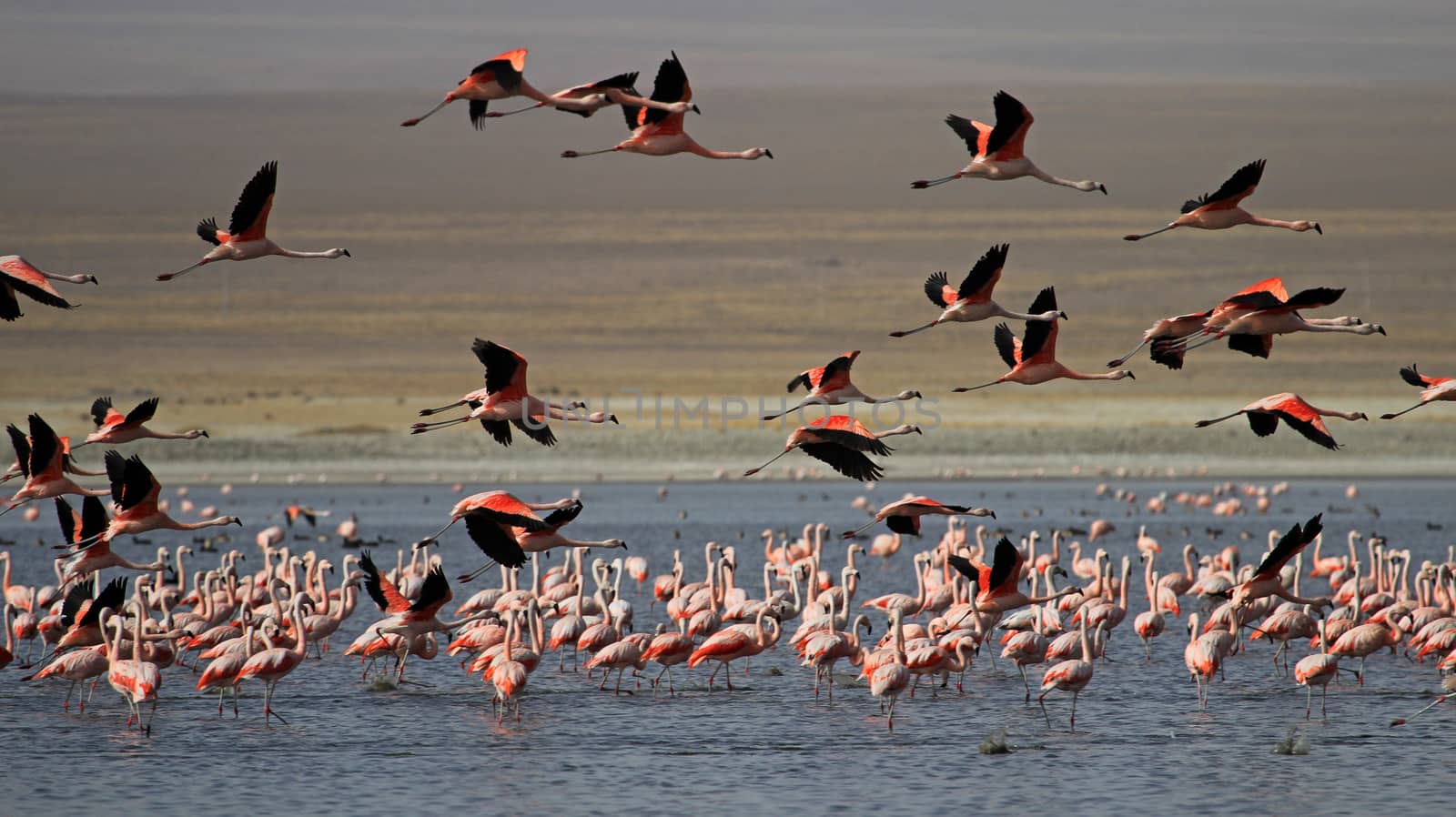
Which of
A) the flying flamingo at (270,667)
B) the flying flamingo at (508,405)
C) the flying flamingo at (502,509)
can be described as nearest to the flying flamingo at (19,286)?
the flying flamingo at (508,405)

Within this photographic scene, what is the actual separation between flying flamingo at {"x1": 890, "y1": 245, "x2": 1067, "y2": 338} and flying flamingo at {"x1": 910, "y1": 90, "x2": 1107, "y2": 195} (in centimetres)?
56

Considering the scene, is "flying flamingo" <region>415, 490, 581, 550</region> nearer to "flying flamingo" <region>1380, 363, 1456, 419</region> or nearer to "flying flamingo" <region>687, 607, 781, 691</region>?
"flying flamingo" <region>687, 607, 781, 691</region>

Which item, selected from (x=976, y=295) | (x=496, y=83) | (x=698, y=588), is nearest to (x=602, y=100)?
(x=496, y=83)

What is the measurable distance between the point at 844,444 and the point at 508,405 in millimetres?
2268

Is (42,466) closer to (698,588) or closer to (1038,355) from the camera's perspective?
(1038,355)

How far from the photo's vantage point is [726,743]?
44.2 feet

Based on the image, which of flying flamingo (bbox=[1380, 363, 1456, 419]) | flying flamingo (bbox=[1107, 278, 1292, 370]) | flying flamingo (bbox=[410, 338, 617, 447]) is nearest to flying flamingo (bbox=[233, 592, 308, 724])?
flying flamingo (bbox=[410, 338, 617, 447])

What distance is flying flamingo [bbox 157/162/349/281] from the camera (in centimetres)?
1180

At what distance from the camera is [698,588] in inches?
721

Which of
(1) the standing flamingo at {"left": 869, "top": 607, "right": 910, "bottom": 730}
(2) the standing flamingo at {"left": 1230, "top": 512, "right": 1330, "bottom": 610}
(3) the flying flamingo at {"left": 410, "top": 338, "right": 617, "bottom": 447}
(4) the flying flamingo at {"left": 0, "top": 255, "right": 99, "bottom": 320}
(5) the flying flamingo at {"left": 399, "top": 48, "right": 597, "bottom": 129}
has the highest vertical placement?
(5) the flying flamingo at {"left": 399, "top": 48, "right": 597, "bottom": 129}

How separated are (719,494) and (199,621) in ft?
79.3

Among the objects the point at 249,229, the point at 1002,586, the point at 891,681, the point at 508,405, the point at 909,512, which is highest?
the point at 249,229

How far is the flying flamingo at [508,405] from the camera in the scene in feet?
38.8

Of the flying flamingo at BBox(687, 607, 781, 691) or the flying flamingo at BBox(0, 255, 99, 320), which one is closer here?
the flying flamingo at BBox(0, 255, 99, 320)
